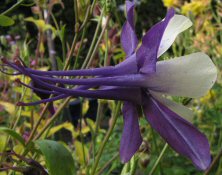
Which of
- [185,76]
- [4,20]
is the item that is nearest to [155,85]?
[185,76]

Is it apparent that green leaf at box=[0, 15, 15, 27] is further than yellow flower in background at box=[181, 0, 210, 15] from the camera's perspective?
No

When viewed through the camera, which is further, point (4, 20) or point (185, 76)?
point (4, 20)

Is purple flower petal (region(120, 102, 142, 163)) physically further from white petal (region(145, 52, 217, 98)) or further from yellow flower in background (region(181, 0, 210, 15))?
yellow flower in background (region(181, 0, 210, 15))

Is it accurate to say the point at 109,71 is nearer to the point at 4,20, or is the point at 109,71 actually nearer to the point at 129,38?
the point at 129,38

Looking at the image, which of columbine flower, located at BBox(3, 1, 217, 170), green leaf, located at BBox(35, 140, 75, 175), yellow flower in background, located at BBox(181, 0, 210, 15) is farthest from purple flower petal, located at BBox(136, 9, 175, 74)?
yellow flower in background, located at BBox(181, 0, 210, 15)

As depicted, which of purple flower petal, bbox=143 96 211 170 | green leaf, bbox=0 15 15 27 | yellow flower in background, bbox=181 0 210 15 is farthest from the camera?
yellow flower in background, bbox=181 0 210 15

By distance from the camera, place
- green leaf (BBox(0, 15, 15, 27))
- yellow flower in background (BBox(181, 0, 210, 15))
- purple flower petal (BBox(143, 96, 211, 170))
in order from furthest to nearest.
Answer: yellow flower in background (BBox(181, 0, 210, 15)) → green leaf (BBox(0, 15, 15, 27)) → purple flower petal (BBox(143, 96, 211, 170))

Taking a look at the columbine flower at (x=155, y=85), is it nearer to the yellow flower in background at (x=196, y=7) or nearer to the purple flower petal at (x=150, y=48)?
the purple flower petal at (x=150, y=48)
